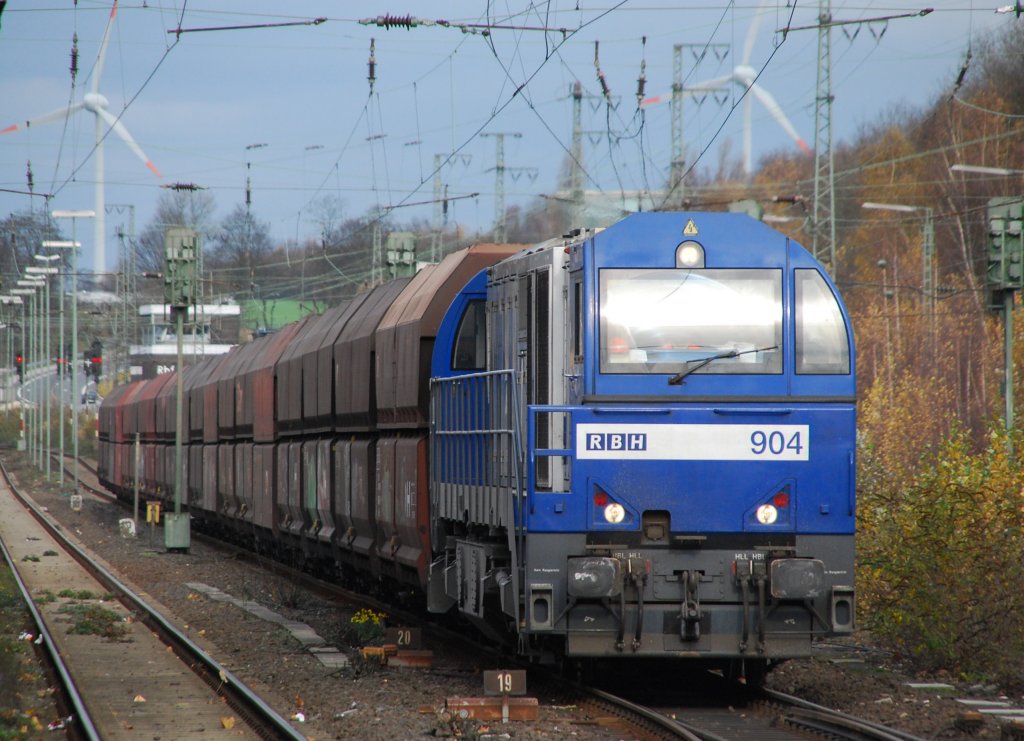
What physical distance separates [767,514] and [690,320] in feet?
5.39

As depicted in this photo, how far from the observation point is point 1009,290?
17.8m

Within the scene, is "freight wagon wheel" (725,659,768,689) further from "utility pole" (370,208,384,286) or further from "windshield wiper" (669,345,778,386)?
"utility pole" (370,208,384,286)

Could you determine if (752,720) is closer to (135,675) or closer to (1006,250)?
(135,675)

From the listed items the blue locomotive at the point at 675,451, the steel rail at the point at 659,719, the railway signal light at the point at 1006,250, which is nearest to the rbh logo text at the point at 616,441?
the blue locomotive at the point at 675,451

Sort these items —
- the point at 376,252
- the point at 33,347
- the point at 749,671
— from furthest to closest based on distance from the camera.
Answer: the point at 33,347 < the point at 376,252 < the point at 749,671

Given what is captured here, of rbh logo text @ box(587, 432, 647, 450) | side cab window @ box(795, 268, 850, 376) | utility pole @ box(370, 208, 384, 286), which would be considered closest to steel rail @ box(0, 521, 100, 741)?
rbh logo text @ box(587, 432, 647, 450)

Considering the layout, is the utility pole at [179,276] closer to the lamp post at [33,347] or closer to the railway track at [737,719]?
the railway track at [737,719]

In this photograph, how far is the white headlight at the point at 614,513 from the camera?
1116 centimetres

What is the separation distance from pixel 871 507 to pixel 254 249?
73953mm

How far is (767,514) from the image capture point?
11258 millimetres

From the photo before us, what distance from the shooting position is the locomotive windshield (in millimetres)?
11375

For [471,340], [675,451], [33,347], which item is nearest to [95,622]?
[471,340]

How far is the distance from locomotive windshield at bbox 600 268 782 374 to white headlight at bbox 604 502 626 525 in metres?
1.05

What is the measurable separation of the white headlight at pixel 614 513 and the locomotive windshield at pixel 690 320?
1053 millimetres
